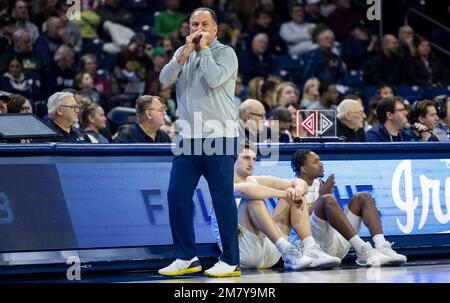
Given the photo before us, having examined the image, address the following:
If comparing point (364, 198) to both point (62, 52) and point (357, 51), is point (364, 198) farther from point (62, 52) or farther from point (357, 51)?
Result: point (357, 51)

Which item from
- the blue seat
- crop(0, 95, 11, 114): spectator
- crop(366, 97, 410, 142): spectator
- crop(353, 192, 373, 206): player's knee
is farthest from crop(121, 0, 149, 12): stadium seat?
crop(353, 192, 373, 206): player's knee

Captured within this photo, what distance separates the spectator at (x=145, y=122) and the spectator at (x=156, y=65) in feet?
11.8

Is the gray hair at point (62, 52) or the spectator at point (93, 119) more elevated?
the gray hair at point (62, 52)

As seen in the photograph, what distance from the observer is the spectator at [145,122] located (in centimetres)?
1009

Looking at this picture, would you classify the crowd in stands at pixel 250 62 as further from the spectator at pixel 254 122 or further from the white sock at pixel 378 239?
the white sock at pixel 378 239

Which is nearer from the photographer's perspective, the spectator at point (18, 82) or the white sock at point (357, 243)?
the white sock at point (357, 243)

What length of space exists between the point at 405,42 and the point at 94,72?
16.5ft

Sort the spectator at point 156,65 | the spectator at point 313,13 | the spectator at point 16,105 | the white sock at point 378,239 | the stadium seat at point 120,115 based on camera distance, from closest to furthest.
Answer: the white sock at point 378,239 → the spectator at point 16,105 → the stadium seat at point 120,115 → the spectator at point 156,65 → the spectator at point 313,13

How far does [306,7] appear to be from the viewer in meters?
17.4

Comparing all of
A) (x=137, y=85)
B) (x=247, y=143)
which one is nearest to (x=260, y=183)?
(x=247, y=143)

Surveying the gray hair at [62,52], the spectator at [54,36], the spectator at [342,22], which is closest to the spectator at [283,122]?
the gray hair at [62,52]

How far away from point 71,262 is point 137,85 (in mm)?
6324

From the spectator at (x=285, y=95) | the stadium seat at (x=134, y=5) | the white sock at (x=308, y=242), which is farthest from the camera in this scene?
the stadium seat at (x=134, y=5)

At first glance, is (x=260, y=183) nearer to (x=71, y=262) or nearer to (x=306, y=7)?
(x=71, y=262)
